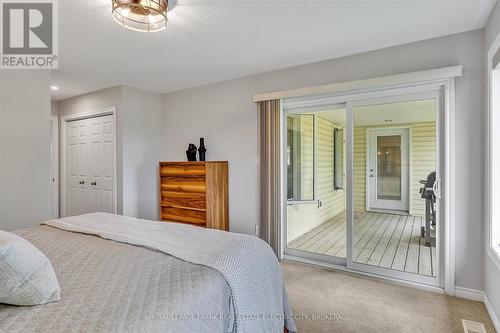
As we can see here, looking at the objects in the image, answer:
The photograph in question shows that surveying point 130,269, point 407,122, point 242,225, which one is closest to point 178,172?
point 242,225

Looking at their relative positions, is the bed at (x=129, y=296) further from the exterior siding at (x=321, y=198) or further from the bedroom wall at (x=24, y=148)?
the exterior siding at (x=321, y=198)

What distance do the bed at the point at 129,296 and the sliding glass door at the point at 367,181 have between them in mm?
2225

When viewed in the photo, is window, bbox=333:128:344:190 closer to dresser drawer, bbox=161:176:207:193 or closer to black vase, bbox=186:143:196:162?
dresser drawer, bbox=161:176:207:193

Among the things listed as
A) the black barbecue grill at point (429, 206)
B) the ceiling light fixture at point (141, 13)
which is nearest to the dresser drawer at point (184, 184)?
the ceiling light fixture at point (141, 13)

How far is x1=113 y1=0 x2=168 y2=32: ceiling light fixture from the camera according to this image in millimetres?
1770

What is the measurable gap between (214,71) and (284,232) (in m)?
2.25

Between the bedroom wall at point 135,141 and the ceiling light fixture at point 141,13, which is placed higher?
the ceiling light fixture at point 141,13

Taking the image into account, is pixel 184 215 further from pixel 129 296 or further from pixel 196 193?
pixel 129 296

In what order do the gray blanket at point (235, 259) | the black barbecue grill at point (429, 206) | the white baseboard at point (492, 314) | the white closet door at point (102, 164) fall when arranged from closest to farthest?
the gray blanket at point (235, 259) < the white baseboard at point (492, 314) < the black barbecue grill at point (429, 206) < the white closet door at point (102, 164)

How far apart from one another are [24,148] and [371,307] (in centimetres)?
365

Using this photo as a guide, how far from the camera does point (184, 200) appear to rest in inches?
148

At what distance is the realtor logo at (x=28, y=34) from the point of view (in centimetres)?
209

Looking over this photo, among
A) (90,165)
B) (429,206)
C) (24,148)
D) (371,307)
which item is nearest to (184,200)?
(24,148)

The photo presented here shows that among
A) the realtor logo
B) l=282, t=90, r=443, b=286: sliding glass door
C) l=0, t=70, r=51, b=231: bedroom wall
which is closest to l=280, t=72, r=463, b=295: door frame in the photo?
l=282, t=90, r=443, b=286: sliding glass door
